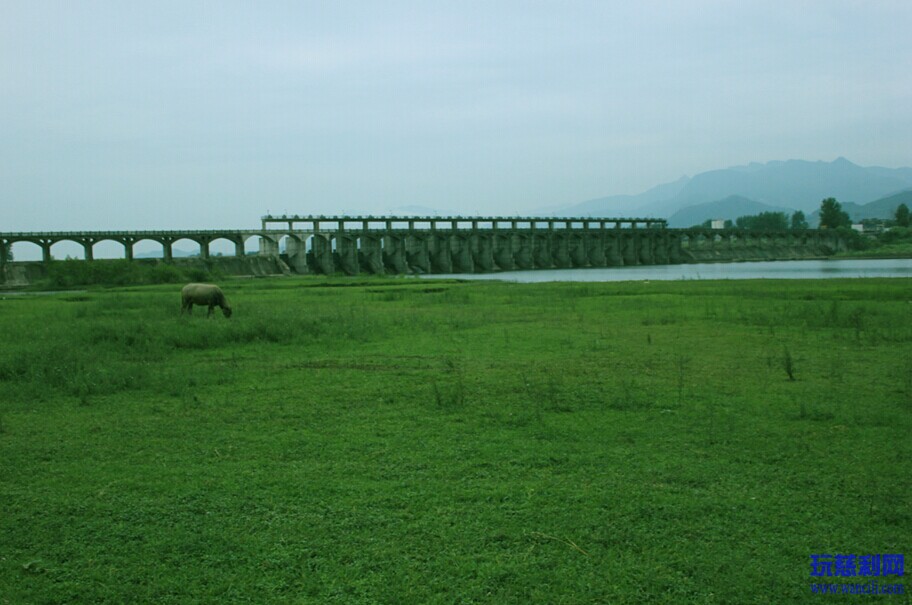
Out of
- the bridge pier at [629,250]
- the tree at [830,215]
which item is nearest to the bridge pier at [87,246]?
the bridge pier at [629,250]

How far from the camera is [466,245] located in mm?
87000

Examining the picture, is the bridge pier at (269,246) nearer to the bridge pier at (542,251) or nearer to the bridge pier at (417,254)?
the bridge pier at (417,254)

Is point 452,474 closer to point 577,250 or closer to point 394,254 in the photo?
point 394,254

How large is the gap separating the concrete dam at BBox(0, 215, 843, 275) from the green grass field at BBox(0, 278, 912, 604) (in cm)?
5282

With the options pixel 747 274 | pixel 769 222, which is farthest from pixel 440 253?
pixel 769 222

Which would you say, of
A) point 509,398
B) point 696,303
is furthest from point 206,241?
point 509,398

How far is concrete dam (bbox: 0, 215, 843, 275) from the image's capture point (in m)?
66.9

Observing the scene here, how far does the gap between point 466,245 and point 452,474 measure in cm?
8209

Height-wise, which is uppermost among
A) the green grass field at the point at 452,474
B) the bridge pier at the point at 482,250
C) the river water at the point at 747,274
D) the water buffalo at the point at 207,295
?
the bridge pier at the point at 482,250

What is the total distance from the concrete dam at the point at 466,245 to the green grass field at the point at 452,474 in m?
52.8

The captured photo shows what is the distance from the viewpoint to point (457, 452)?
5.90 metres

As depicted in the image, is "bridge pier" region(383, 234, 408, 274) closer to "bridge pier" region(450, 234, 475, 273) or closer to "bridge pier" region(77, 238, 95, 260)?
"bridge pier" region(450, 234, 475, 273)

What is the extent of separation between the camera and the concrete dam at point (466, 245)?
66.9 metres

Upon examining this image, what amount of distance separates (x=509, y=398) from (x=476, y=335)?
5984mm
